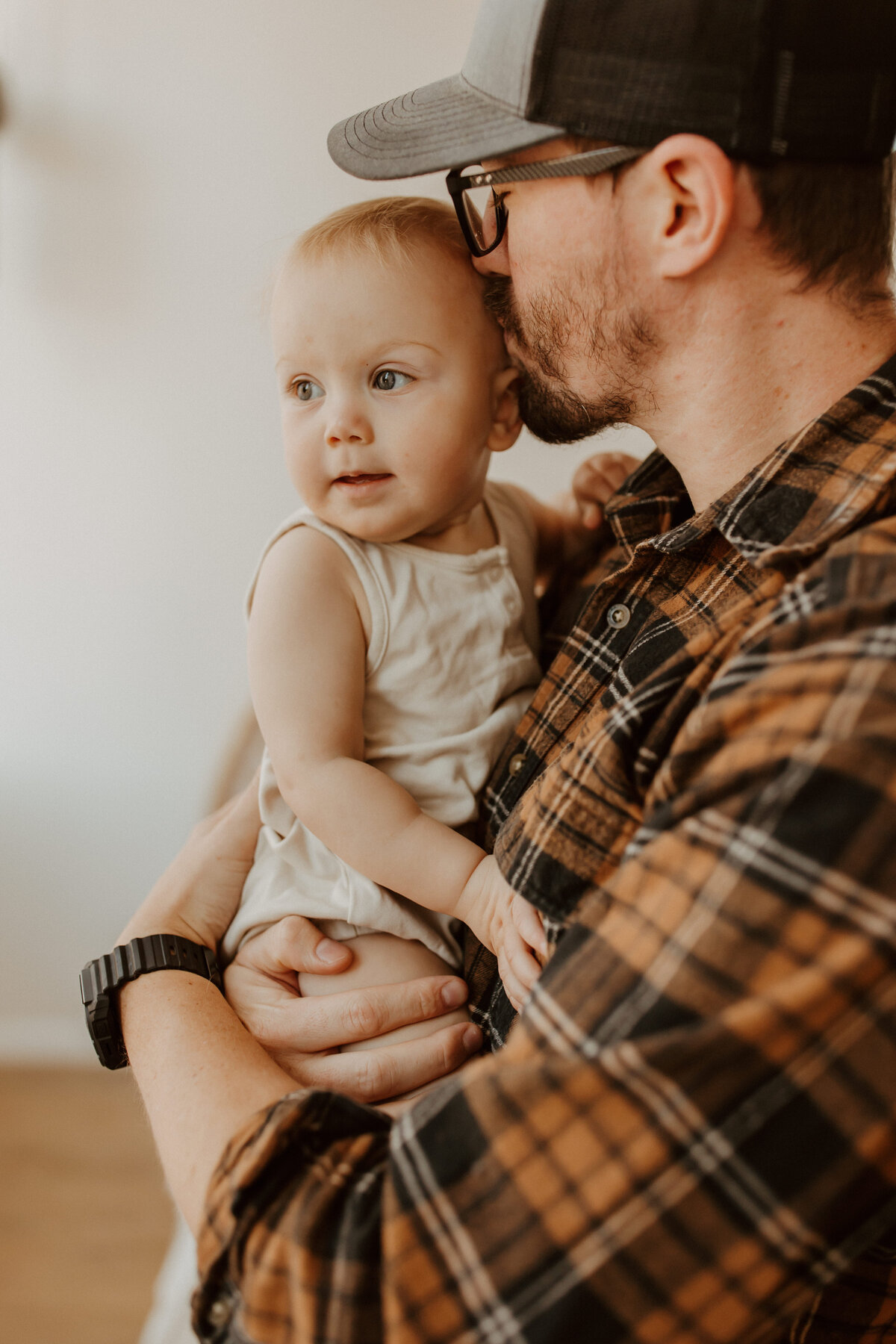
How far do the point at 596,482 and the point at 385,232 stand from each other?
1.46ft

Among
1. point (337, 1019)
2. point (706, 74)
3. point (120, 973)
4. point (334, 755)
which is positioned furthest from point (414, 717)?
point (706, 74)

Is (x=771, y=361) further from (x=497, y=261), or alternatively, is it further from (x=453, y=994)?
(x=453, y=994)

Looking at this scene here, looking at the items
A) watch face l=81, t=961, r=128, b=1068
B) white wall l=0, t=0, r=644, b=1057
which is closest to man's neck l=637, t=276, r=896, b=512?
watch face l=81, t=961, r=128, b=1068

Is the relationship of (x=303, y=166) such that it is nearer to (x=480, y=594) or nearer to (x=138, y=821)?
(x=480, y=594)

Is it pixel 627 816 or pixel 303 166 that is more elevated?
pixel 303 166

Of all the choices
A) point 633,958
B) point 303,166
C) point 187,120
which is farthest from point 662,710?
point 187,120

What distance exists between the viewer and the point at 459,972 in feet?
3.82

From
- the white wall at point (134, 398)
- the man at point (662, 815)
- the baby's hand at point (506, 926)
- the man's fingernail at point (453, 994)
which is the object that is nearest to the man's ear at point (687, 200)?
the man at point (662, 815)

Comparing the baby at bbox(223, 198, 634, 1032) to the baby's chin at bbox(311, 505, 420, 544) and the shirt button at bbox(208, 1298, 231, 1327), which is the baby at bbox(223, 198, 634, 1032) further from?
the shirt button at bbox(208, 1298, 231, 1327)

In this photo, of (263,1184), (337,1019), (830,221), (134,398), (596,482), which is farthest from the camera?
(134,398)

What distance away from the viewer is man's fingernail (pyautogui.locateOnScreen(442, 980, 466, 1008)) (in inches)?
42.4

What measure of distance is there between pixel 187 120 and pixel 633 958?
186 centimetres

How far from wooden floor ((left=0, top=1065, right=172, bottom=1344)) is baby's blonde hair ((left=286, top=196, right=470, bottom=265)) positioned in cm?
199

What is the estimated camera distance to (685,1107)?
1.94ft
